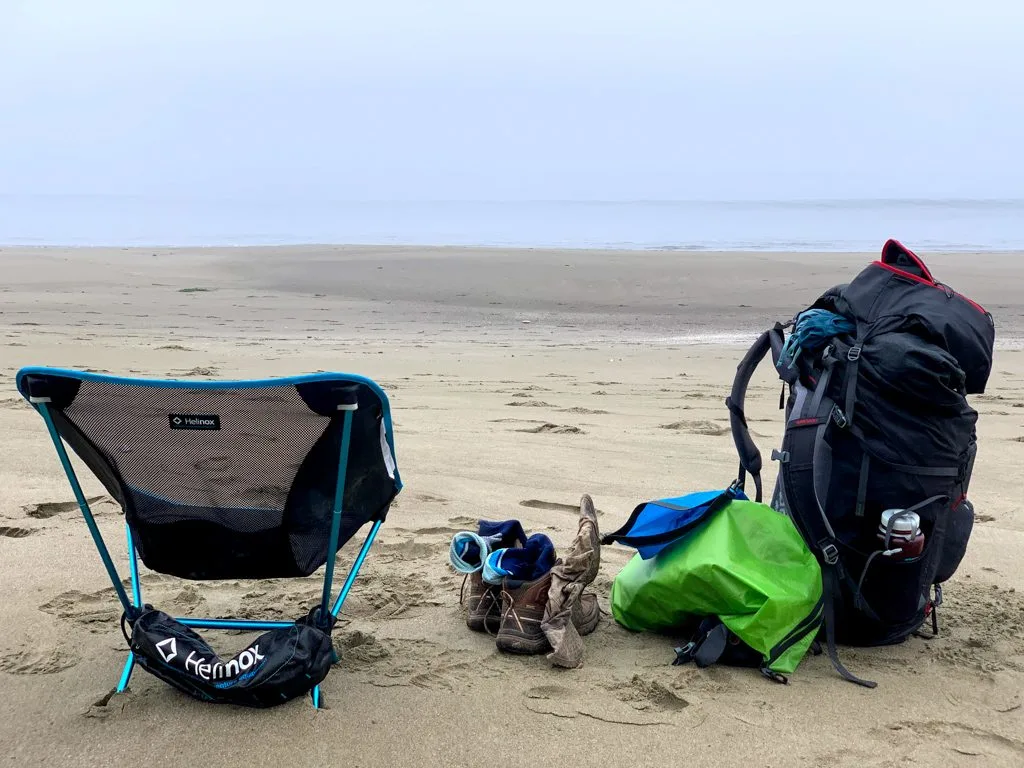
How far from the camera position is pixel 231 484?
2918 millimetres

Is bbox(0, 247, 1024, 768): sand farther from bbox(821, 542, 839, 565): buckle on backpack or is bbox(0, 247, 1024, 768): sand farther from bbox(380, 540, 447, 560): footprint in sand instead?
bbox(821, 542, 839, 565): buckle on backpack

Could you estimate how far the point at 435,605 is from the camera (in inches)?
140

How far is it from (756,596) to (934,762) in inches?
27.3

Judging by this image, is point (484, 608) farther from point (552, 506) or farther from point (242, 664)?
point (552, 506)

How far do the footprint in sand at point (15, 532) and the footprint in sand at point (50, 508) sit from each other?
170 mm

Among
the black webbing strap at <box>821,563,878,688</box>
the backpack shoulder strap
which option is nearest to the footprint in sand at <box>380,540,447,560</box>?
the backpack shoulder strap

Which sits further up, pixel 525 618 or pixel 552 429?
pixel 525 618

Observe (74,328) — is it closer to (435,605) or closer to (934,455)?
(435,605)

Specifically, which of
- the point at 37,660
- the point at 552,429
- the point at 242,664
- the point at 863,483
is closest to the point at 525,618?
the point at 242,664

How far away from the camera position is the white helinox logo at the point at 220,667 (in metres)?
2.70

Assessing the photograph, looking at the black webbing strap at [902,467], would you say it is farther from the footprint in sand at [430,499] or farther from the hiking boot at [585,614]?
the footprint in sand at [430,499]

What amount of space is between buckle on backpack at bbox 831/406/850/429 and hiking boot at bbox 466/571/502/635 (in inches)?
48.4

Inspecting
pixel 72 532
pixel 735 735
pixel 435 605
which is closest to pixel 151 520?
pixel 435 605

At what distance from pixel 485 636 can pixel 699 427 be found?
3.74 m
